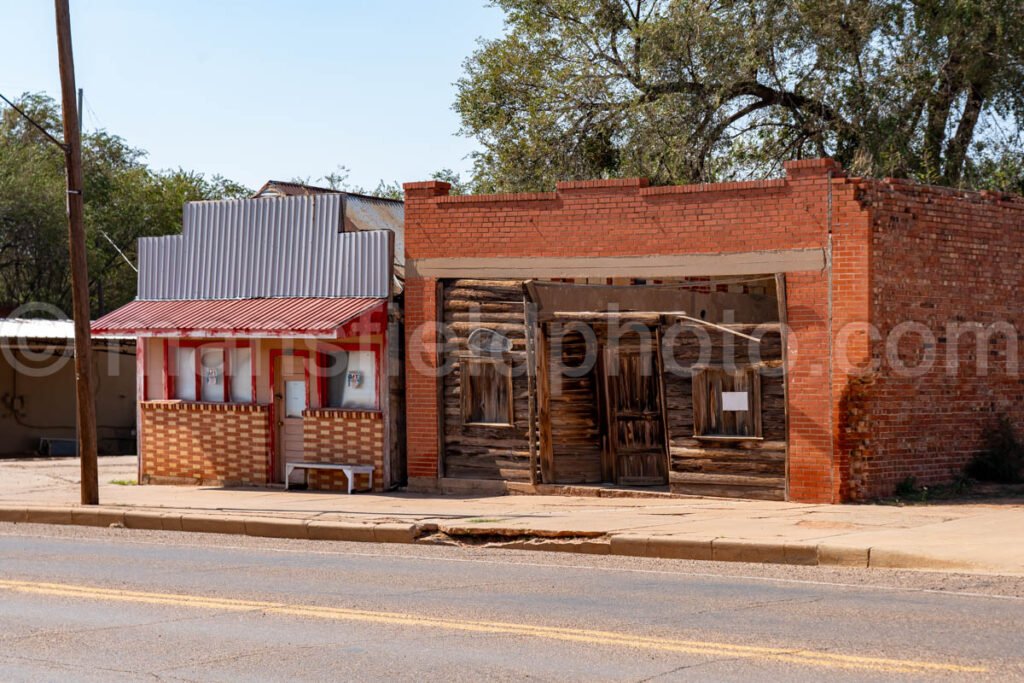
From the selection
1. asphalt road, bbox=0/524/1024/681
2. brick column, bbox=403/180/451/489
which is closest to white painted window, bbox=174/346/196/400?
brick column, bbox=403/180/451/489

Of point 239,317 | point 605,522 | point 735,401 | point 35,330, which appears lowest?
point 605,522

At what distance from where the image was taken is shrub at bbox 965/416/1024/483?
17.5 meters

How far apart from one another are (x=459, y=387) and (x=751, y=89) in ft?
36.6

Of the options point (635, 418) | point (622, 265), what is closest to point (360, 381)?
point (635, 418)

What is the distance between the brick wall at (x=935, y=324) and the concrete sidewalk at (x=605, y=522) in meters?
1.19

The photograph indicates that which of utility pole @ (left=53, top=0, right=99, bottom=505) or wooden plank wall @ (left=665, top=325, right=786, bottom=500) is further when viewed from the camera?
utility pole @ (left=53, top=0, right=99, bottom=505)

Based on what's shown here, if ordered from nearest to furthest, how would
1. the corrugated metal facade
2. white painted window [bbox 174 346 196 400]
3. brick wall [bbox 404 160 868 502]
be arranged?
brick wall [bbox 404 160 868 502] < the corrugated metal facade < white painted window [bbox 174 346 196 400]

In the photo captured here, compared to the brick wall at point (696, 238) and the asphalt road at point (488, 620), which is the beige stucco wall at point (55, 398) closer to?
the brick wall at point (696, 238)

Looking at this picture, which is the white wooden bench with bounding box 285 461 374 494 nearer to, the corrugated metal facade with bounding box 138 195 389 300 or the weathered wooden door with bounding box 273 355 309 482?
the weathered wooden door with bounding box 273 355 309 482

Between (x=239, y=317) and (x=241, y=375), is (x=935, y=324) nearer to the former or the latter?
→ (x=239, y=317)

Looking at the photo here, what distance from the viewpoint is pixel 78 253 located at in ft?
57.8

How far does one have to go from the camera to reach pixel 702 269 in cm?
1722

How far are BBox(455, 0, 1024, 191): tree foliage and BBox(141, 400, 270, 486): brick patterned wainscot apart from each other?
10.2 m

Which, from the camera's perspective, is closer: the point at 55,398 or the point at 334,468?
the point at 334,468
